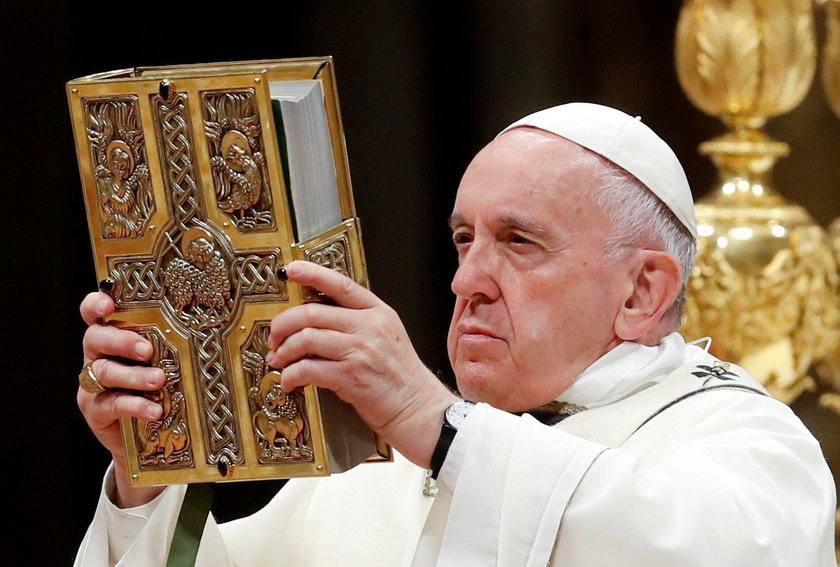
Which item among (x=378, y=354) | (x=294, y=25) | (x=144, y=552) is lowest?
(x=144, y=552)

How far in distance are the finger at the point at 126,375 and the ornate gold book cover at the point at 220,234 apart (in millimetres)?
17

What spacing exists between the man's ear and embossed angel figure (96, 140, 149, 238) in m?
0.93

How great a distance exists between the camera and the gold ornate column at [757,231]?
11.9ft

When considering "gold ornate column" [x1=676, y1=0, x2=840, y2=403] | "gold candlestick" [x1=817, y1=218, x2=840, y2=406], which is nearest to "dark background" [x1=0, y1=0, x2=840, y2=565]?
"gold candlestick" [x1=817, y1=218, x2=840, y2=406]

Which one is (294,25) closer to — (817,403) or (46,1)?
(46,1)

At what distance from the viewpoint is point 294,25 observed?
434 centimetres

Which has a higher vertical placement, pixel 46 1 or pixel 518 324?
pixel 46 1

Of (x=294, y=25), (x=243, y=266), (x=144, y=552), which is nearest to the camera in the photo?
(x=243, y=266)

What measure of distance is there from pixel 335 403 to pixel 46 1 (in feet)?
7.59

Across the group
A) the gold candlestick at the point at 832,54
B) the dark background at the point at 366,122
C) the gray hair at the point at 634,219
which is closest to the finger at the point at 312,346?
the gray hair at the point at 634,219

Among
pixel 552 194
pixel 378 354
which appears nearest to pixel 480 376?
pixel 552 194

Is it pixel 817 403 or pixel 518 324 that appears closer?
pixel 518 324

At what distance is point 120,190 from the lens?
7.11 feet

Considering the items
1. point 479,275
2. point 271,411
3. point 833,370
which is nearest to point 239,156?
point 271,411
